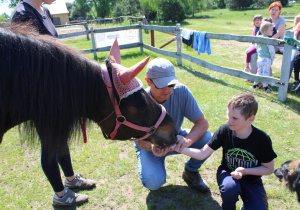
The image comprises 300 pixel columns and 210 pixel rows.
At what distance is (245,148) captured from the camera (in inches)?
88.7

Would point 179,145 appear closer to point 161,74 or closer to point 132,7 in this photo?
point 161,74

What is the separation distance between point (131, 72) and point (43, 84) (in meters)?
0.60

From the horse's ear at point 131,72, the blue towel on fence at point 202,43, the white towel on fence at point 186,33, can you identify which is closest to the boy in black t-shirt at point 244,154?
the horse's ear at point 131,72

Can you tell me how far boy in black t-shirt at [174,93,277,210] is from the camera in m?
2.15

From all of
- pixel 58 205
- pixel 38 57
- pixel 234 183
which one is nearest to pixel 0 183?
pixel 58 205

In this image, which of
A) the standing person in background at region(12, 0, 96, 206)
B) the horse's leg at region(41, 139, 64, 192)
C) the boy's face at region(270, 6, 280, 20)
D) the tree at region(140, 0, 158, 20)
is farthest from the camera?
the tree at region(140, 0, 158, 20)

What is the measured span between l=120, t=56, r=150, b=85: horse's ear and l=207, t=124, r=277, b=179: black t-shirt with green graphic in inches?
47.5

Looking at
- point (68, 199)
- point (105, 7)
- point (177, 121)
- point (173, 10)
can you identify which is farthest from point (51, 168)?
point (105, 7)

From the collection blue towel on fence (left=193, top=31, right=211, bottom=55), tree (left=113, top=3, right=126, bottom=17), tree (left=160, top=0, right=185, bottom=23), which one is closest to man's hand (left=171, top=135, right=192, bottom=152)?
blue towel on fence (left=193, top=31, right=211, bottom=55)

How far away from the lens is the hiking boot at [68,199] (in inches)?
108

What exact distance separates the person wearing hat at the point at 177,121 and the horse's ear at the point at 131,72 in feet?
2.28

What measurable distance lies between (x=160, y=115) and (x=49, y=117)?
2.96ft

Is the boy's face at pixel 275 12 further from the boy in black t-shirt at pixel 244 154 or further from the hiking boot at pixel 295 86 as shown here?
the boy in black t-shirt at pixel 244 154

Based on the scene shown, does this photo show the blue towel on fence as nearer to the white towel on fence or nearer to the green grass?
the white towel on fence
